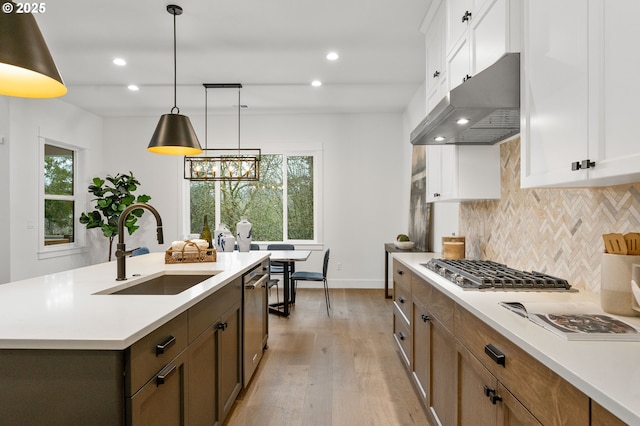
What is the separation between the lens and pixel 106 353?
1.08 metres

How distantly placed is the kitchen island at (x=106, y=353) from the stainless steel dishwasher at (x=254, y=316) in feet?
1.85

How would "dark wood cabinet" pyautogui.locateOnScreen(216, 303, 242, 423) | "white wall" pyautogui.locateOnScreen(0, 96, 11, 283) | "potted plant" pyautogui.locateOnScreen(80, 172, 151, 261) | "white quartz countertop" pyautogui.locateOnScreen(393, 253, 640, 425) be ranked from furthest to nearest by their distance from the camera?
"potted plant" pyautogui.locateOnScreen(80, 172, 151, 261), "white wall" pyautogui.locateOnScreen(0, 96, 11, 283), "dark wood cabinet" pyautogui.locateOnScreen(216, 303, 242, 423), "white quartz countertop" pyautogui.locateOnScreen(393, 253, 640, 425)

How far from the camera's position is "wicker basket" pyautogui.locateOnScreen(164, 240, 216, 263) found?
2.67 m

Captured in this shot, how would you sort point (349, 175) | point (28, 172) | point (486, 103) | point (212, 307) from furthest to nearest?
point (349, 175), point (28, 172), point (212, 307), point (486, 103)

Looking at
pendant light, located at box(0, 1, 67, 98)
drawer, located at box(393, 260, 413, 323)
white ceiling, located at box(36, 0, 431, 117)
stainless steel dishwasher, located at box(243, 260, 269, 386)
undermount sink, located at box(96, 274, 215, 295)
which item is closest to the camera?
pendant light, located at box(0, 1, 67, 98)

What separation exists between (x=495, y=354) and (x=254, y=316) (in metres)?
1.96

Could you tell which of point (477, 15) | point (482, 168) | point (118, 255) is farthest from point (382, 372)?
point (477, 15)

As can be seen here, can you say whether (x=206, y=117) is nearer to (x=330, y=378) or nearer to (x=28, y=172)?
(x=28, y=172)

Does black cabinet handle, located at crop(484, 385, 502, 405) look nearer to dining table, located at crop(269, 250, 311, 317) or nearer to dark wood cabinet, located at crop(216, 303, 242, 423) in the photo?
dark wood cabinet, located at crop(216, 303, 242, 423)

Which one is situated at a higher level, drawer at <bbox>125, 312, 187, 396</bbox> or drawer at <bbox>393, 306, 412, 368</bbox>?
drawer at <bbox>125, 312, 187, 396</bbox>

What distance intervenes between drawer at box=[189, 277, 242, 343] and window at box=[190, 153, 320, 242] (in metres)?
3.98

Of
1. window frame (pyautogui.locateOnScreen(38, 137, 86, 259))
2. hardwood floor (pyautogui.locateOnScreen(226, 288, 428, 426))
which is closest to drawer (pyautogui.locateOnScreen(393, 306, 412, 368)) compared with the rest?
hardwood floor (pyautogui.locateOnScreen(226, 288, 428, 426))

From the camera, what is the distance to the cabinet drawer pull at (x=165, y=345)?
1.29 metres

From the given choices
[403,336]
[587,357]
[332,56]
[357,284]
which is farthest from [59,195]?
[587,357]
